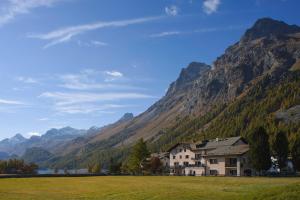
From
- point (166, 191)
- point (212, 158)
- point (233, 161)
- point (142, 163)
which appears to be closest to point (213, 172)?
point (212, 158)

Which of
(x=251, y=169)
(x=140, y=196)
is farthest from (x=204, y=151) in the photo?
(x=140, y=196)

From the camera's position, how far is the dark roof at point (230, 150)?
137 metres

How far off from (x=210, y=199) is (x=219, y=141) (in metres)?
123

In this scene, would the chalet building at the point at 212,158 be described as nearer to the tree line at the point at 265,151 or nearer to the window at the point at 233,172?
the window at the point at 233,172

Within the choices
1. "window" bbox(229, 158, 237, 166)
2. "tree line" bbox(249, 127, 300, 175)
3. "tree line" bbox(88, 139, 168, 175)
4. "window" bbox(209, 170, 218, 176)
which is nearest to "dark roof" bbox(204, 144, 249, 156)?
"window" bbox(229, 158, 237, 166)

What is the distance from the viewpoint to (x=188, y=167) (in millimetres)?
168375

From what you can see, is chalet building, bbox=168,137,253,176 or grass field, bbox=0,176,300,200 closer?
grass field, bbox=0,176,300,200

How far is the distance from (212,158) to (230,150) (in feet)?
31.6

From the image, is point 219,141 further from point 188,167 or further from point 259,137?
point 259,137

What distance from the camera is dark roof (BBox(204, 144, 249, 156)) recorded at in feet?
450

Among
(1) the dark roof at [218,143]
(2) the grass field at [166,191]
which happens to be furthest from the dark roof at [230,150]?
(2) the grass field at [166,191]

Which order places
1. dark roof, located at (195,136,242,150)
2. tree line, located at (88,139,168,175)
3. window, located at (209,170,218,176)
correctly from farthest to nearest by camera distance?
tree line, located at (88,139,168,175) < dark roof, located at (195,136,242,150) < window, located at (209,170,218,176)

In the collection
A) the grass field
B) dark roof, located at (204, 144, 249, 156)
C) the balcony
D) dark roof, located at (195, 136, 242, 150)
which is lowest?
the grass field

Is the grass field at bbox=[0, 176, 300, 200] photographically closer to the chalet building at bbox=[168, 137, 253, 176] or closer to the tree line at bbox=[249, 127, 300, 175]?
the tree line at bbox=[249, 127, 300, 175]
